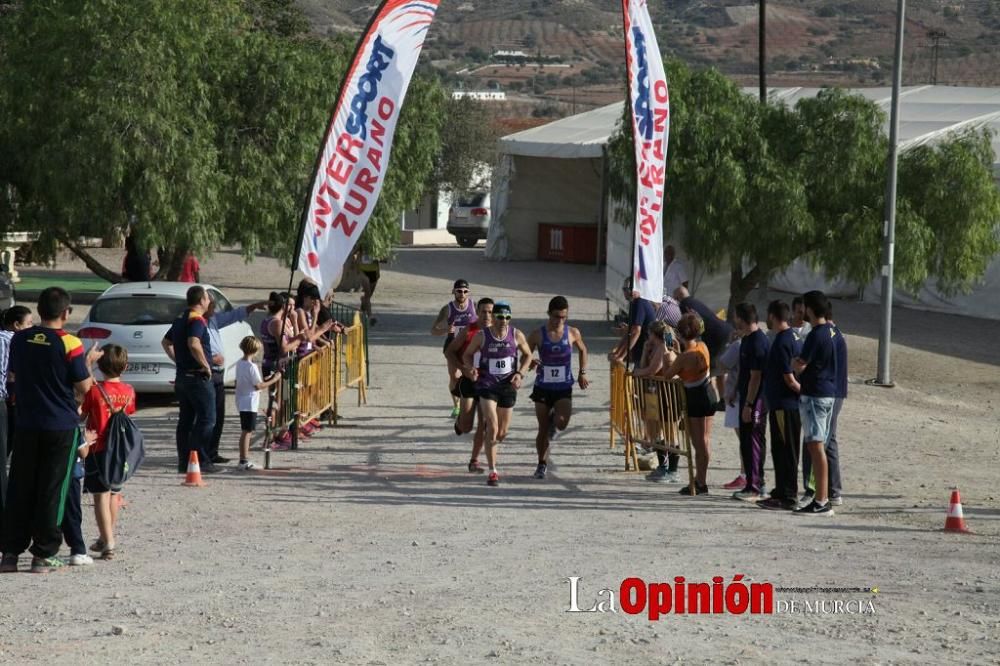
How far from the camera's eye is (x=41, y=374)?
8914mm

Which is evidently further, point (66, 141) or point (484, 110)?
point (484, 110)

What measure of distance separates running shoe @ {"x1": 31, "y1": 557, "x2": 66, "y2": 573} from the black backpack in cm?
58

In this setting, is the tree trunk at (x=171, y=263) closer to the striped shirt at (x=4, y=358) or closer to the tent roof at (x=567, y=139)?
the striped shirt at (x=4, y=358)

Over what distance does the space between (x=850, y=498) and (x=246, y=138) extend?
1459cm

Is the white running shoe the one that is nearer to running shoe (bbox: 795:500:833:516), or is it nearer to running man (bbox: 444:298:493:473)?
running man (bbox: 444:298:493:473)

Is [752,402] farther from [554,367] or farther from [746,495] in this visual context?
[554,367]

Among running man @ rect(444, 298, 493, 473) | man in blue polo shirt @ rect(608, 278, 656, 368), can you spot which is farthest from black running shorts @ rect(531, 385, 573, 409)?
man in blue polo shirt @ rect(608, 278, 656, 368)

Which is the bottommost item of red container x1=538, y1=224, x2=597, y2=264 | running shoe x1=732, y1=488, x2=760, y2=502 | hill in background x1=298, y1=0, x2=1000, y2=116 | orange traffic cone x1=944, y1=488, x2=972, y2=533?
running shoe x1=732, y1=488, x2=760, y2=502

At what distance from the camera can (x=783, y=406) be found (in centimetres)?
1193

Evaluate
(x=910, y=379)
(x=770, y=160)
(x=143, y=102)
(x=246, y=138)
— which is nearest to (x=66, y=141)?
(x=143, y=102)

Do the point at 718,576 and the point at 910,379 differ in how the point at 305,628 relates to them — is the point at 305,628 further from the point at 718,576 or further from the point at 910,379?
the point at 910,379

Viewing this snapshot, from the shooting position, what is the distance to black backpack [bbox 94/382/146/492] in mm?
9320

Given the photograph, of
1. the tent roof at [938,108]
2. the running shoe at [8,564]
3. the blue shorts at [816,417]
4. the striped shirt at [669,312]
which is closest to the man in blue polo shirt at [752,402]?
the blue shorts at [816,417]

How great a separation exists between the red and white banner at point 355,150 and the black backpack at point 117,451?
3421mm
